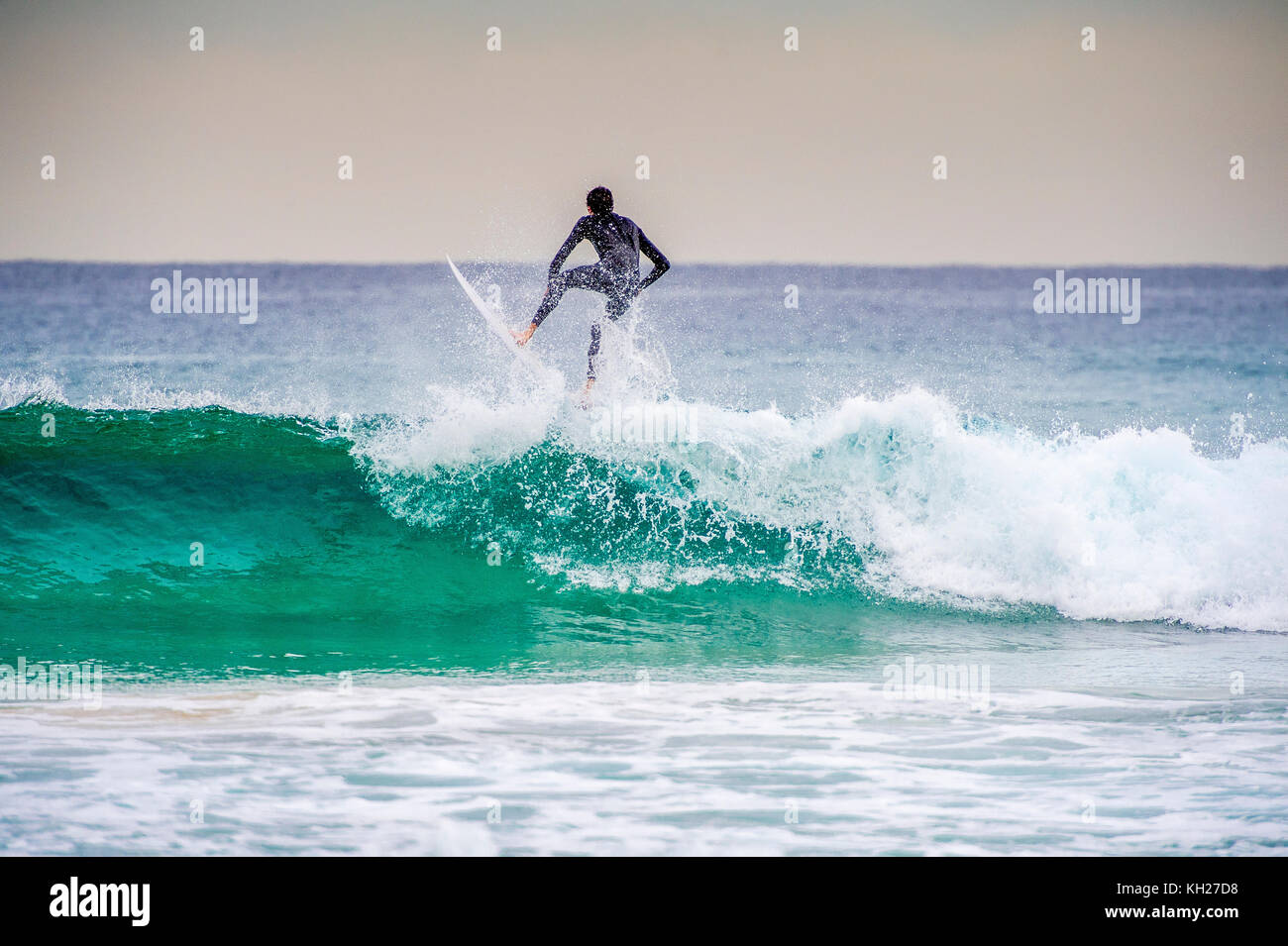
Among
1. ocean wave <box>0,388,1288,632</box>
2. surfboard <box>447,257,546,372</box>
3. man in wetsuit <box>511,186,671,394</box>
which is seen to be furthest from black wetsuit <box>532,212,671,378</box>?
ocean wave <box>0,388,1288,632</box>

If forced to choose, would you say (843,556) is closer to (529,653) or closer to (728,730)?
(529,653)

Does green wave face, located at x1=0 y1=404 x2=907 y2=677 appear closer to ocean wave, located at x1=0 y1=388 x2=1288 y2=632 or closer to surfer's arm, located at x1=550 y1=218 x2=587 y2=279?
ocean wave, located at x1=0 y1=388 x2=1288 y2=632

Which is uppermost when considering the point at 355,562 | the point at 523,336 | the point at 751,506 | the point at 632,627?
the point at 523,336

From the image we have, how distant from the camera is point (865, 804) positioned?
380cm

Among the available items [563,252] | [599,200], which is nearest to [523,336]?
[563,252]

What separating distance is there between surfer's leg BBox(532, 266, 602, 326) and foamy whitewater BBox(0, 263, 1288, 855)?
410 mm

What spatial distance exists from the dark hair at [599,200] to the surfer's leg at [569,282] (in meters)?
0.35

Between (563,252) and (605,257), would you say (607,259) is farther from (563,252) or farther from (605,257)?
(563,252)

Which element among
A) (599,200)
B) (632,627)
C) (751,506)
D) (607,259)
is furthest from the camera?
(751,506)

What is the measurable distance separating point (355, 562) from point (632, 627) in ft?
7.01

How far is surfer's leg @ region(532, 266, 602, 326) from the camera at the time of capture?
7.13 meters

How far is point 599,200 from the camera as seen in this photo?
23.2 ft
